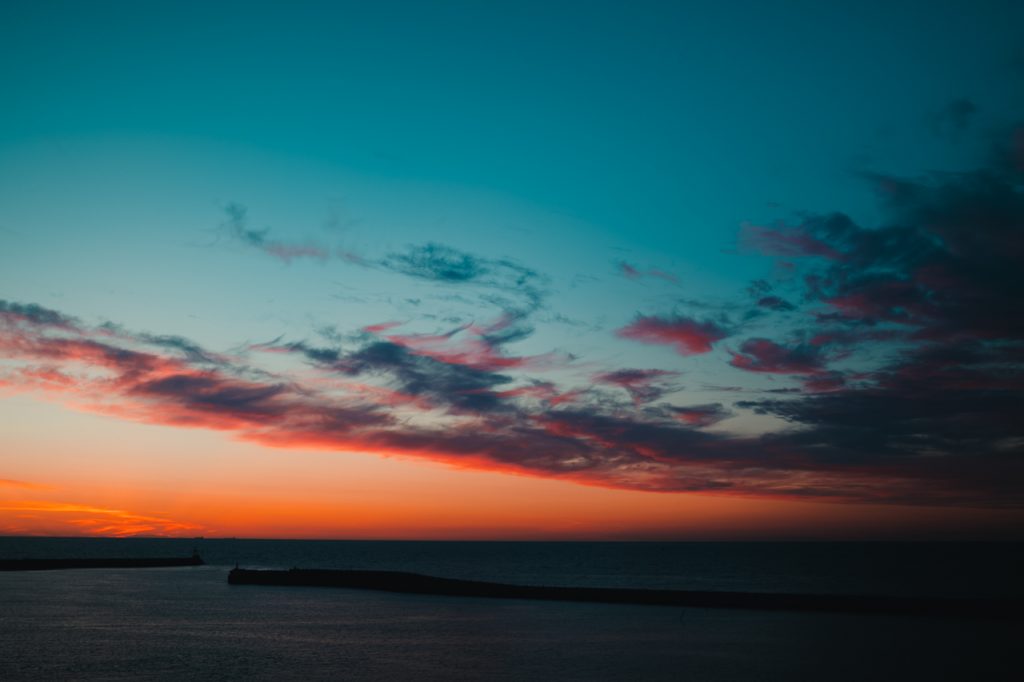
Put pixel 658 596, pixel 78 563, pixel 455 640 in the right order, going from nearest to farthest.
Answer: pixel 455 640, pixel 658 596, pixel 78 563

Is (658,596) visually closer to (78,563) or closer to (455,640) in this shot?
(455,640)

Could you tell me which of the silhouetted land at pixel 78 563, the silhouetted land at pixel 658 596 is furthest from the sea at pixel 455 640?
the silhouetted land at pixel 78 563

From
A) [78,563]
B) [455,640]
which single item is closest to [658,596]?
[455,640]

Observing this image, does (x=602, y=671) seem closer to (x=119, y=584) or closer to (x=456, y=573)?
(x=119, y=584)

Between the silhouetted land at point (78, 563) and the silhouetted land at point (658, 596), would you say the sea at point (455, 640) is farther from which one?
the silhouetted land at point (78, 563)

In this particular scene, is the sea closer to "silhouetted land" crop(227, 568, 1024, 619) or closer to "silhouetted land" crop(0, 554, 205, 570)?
"silhouetted land" crop(227, 568, 1024, 619)

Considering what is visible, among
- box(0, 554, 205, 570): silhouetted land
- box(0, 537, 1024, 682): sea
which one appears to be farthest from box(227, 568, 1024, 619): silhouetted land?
box(0, 554, 205, 570): silhouetted land

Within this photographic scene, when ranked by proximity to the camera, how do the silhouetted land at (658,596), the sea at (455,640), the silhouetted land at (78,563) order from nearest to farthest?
the sea at (455,640) → the silhouetted land at (658,596) → the silhouetted land at (78,563)

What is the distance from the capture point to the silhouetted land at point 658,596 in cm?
6053

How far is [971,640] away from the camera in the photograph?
46875 mm

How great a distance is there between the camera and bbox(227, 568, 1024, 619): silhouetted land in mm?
60531

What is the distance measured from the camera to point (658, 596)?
7169 cm

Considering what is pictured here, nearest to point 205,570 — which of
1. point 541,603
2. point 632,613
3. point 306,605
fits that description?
point 306,605

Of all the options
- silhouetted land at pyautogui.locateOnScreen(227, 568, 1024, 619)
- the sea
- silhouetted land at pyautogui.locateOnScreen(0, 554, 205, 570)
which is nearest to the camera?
the sea
